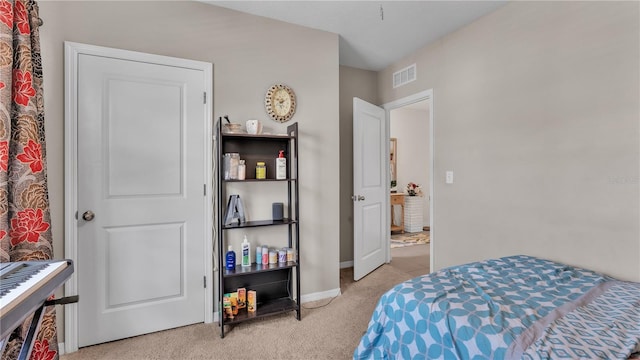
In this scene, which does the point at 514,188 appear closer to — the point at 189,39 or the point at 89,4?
the point at 189,39

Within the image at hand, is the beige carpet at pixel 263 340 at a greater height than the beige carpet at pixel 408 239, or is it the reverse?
the beige carpet at pixel 408 239

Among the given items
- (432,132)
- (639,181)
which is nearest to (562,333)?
(639,181)

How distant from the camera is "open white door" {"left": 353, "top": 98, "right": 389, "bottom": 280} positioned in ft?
11.0

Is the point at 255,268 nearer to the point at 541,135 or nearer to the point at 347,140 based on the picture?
the point at 347,140

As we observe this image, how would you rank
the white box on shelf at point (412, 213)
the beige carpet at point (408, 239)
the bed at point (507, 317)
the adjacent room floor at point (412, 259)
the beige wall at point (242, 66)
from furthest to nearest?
the white box on shelf at point (412, 213)
the beige carpet at point (408, 239)
the adjacent room floor at point (412, 259)
the beige wall at point (242, 66)
the bed at point (507, 317)

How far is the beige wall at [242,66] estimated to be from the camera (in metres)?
2.01

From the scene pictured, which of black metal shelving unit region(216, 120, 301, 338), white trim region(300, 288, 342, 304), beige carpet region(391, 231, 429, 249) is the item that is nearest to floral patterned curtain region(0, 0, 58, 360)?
black metal shelving unit region(216, 120, 301, 338)

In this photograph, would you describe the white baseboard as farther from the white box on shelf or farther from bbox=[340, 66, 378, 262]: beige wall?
the white box on shelf

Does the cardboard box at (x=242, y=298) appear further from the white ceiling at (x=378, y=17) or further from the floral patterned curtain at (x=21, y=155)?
the white ceiling at (x=378, y=17)

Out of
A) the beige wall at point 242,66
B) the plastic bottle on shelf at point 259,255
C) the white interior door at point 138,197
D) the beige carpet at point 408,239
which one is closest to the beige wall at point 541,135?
the beige wall at point 242,66

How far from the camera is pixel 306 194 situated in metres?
2.82

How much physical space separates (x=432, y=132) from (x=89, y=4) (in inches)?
118

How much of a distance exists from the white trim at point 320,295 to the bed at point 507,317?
4.17 feet

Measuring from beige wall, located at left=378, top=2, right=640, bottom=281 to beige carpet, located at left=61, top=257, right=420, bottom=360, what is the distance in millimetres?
1258
